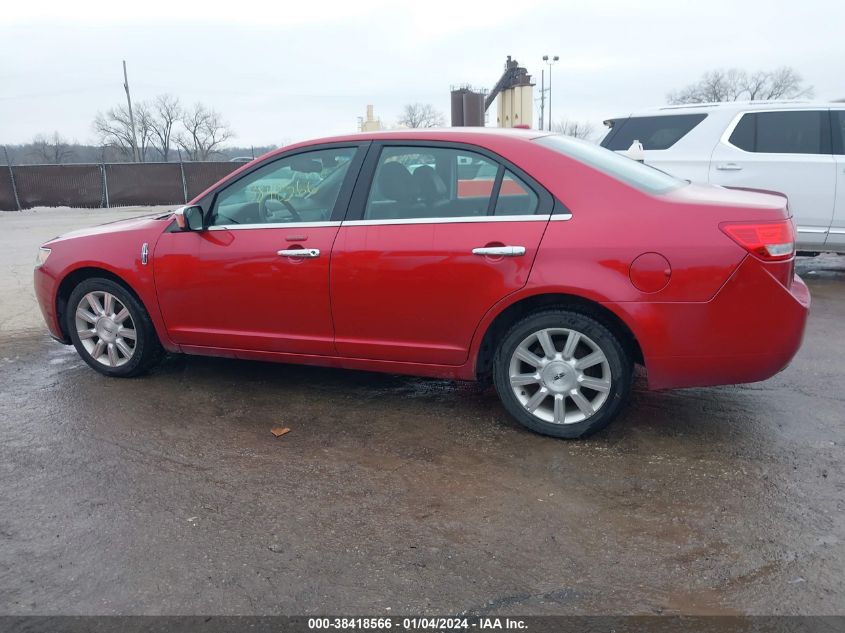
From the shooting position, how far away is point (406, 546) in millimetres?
2791

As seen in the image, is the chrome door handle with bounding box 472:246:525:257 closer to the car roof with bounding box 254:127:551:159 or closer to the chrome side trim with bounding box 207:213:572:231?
the chrome side trim with bounding box 207:213:572:231

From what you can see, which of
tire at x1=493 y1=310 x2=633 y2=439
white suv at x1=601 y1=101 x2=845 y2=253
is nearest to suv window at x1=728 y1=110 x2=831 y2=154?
white suv at x1=601 y1=101 x2=845 y2=253

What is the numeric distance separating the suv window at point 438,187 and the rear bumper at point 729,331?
0.85 m

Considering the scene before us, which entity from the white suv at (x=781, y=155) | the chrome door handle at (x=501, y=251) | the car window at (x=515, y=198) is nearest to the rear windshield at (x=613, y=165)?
the car window at (x=515, y=198)

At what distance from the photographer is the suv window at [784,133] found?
734 cm

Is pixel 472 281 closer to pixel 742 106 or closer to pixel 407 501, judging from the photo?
pixel 407 501

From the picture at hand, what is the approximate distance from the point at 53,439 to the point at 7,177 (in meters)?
21.7

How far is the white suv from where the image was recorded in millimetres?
7273

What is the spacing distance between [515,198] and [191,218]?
6.73 ft

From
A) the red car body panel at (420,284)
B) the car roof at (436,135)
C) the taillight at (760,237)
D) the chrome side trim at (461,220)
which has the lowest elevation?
the red car body panel at (420,284)

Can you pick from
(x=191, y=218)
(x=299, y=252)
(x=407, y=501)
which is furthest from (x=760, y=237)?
(x=191, y=218)

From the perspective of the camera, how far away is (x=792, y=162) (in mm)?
7336

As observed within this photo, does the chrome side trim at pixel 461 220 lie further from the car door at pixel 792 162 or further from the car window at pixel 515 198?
the car door at pixel 792 162

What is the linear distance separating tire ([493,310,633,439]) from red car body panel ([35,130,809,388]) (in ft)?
0.47
